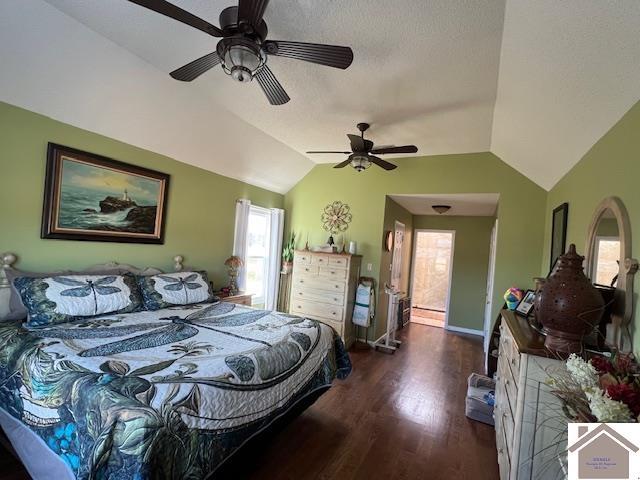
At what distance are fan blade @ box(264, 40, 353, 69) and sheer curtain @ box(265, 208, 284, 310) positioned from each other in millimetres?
3572

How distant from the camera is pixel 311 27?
1.93 metres

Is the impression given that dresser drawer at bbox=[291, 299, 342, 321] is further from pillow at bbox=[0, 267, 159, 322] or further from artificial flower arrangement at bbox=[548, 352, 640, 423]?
artificial flower arrangement at bbox=[548, 352, 640, 423]

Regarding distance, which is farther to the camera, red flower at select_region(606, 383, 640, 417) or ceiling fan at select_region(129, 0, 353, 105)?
ceiling fan at select_region(129, 0, 353, 105)

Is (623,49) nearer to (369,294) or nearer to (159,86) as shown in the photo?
(159,86)

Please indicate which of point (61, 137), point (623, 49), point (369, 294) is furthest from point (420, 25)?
point (369, 294)

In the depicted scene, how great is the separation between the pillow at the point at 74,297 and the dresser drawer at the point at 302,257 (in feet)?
7.69

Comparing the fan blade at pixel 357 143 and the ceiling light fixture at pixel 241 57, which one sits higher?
the fan blade at pixel 357 143

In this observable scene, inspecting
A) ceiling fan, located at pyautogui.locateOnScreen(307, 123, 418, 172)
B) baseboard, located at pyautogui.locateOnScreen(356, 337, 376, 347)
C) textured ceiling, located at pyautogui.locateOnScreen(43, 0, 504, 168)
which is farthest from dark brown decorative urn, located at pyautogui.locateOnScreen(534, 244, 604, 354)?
baseboard, located at pyautogui.locateOnScreen(356, 337, 376, 347)

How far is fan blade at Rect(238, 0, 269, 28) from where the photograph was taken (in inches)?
52.3

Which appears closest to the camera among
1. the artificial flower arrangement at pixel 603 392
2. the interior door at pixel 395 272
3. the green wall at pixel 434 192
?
the artificial flower arrangement at pixel 603 392

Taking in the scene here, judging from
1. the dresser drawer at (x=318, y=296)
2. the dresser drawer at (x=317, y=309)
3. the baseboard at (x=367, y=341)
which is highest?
the dresser drawer at (x=318, y=296)

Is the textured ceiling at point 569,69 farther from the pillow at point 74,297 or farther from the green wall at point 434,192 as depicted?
the pillow at point 74,297

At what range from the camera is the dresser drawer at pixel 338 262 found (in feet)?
14.1

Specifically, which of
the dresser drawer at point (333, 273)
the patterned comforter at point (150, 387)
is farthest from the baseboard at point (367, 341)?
the patterned comforter at point (150, 387)
